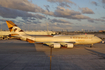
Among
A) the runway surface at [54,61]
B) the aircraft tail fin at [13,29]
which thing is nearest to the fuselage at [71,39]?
the aircraft tail fin at [13,29]

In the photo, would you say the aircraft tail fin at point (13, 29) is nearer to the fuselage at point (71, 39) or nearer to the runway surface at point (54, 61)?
the fuselage at point (71, 39)

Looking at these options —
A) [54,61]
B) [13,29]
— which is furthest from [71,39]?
[13,29]

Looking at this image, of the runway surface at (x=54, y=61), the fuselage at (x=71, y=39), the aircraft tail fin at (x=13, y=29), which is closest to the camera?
the runway surface at (x=54, y=61)

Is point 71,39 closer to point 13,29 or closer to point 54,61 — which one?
point 54,61

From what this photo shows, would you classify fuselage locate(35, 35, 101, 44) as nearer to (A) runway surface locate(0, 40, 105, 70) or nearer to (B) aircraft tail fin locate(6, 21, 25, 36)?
(B) aircraft tail fin locate(6, 21, 25, 36)

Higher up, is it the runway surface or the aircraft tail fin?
the aircraft tail fin

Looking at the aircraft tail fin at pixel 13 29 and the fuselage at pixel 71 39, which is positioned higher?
the aircraft tail fin at pixel 13 29

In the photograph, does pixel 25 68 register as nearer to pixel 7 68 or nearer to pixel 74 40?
pixel 7 68

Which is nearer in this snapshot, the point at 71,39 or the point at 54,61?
the point at 54,61

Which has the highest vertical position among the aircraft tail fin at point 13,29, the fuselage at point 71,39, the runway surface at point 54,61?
the aircraft tail fin at point 13,29

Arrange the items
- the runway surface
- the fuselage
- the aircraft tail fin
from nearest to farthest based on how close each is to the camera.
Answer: the runway surface < the aircraft tail fin < the fuselage

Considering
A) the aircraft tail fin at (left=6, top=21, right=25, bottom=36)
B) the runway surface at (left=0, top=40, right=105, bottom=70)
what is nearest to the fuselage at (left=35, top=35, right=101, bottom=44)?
the aircraft tail fin at (left=6, top=21, right=25, bottom=36)

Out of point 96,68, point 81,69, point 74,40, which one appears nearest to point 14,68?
point 81,69

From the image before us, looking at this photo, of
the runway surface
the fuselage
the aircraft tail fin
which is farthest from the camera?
the fuselage
